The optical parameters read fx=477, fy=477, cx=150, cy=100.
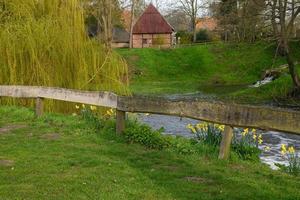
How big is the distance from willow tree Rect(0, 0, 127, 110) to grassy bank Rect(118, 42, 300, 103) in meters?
23.8

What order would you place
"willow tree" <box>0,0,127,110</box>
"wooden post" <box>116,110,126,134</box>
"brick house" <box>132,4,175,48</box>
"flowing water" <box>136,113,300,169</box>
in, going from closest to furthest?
"wooden post" <box>116,110,126,134</box>
"flowing water" <box>136,113,300,169</box>
"willow tree" <box>0,0,127,110</box>
"brick house" <box>132,4,175,48</box>

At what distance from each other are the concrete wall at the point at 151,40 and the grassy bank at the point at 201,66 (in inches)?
409

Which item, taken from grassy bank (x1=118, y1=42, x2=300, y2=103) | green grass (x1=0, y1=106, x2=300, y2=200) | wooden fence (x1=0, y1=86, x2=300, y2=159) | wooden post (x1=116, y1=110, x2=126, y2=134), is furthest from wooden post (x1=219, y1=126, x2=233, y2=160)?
grassy bank (x1=118, y1=42, x2=300, y2=103)

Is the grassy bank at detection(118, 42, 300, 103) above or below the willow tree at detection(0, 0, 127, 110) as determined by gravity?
below

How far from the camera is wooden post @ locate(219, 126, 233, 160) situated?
279 inches

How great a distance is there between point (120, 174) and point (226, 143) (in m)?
1.80

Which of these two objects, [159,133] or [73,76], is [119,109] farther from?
[73,76]

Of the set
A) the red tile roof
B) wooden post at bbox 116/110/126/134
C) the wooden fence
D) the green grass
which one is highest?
the red tile roof

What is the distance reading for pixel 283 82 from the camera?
3234 centimetres

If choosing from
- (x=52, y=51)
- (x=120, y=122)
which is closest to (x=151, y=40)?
(x=52, y=51)

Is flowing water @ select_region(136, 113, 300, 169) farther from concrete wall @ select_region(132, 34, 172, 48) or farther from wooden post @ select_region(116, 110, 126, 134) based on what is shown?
concrete wall @ select_region(132, 34, 172, 48)

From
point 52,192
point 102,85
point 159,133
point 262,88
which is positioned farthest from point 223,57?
point 52,192

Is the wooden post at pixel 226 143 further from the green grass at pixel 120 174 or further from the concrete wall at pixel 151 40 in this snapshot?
the concrete wall at pixel 151 40

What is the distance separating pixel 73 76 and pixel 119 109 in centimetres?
619
